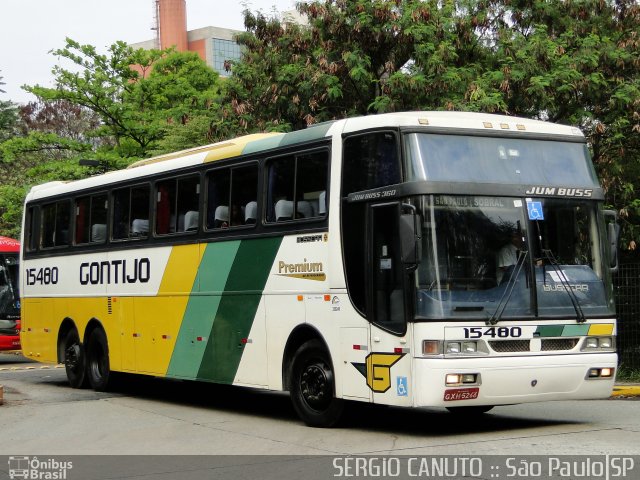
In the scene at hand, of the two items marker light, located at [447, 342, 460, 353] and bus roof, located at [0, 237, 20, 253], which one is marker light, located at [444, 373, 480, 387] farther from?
bus roof, located at [0, 237, 20, 253]

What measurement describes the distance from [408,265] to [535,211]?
171 cm

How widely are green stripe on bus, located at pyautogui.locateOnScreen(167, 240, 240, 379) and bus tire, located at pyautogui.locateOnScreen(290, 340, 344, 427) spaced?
214 cm

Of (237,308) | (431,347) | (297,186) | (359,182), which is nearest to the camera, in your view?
(431,347)

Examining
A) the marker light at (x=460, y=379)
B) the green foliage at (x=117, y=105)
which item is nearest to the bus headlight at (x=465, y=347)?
the marker light at (x=460, y=379)

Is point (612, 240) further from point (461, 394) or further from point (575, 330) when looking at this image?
point (461, 394)

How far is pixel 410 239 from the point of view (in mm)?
11117

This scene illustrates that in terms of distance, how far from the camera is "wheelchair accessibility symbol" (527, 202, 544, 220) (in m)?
12.0

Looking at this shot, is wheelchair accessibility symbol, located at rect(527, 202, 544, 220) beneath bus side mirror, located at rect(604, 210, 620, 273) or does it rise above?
above

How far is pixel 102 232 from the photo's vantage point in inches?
728

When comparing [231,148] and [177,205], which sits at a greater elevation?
[231,148]

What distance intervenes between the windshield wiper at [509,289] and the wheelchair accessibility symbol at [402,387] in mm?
1078

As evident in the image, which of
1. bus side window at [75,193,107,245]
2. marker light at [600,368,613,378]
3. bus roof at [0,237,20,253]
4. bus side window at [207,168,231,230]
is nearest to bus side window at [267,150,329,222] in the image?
bus side window at [207,168,231,230]

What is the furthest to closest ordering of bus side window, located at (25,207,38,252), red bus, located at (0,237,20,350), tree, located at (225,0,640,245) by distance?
1. red bus, located at (0,237,20,350)
2. tree, located at (225,0,640,245)
3. bus side window, located at (25,207,38,252)

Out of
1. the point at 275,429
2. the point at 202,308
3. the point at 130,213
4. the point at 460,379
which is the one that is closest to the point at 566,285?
the point at 460,379
